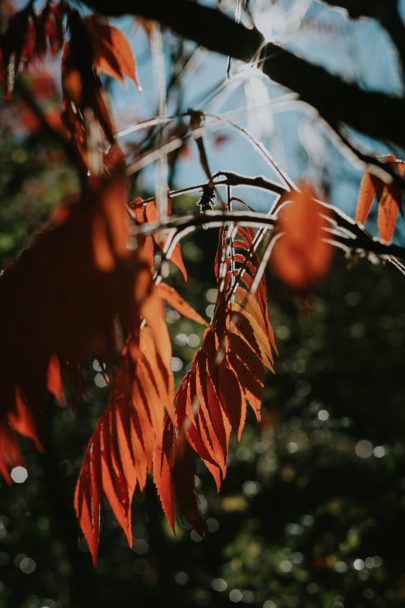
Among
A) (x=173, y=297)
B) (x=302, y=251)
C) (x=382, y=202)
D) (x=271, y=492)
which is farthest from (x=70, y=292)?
(x=271, y=492)

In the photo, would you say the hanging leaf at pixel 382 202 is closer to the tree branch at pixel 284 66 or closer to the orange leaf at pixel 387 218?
the orange leaf at pixel 387 218

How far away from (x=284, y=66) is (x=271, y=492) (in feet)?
14.5

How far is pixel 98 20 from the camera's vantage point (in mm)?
1220

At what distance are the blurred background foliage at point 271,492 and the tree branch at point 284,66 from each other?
1.01 ft

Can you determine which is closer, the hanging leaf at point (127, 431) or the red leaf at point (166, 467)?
the hanging leaf at point (127, 431)

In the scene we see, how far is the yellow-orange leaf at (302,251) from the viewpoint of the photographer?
651 millimetres

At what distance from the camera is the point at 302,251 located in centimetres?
66

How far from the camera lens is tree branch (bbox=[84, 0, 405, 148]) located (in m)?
0.72

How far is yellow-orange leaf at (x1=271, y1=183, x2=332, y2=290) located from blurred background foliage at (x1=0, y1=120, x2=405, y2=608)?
10 centimetres

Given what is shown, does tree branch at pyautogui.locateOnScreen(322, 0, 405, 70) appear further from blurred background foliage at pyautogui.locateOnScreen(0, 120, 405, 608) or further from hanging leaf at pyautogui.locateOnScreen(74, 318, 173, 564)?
hanging leaf at pyautogui.locateOnScreen(74, 318, 173, 564)

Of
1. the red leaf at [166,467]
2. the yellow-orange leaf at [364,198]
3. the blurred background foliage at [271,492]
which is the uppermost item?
the yellow-orange leaf at [364,198]

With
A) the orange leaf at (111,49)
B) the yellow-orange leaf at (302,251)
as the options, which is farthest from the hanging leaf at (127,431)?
the orange leaf at (111,49)

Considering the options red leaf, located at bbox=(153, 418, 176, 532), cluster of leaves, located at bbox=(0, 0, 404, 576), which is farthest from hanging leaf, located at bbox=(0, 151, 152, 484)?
red leaf, located at bbox=(153, 418, 176, 532)

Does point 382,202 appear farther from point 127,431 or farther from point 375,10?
point 127,431
